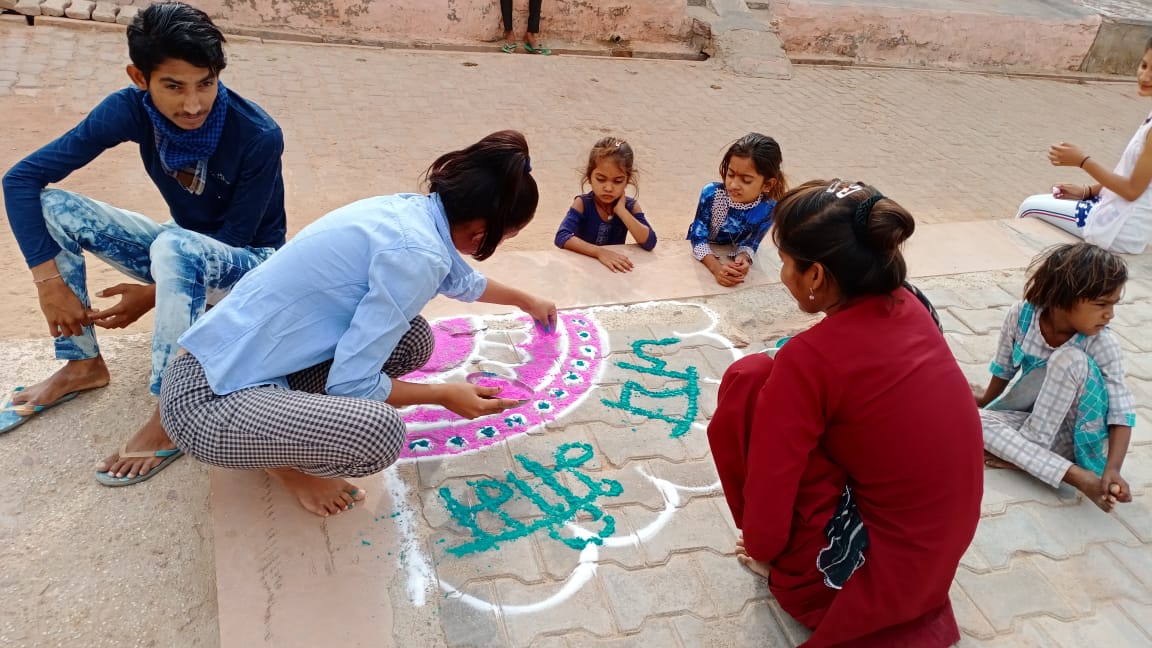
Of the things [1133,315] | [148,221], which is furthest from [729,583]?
[1133,315]

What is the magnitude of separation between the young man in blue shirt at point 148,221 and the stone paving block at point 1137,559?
2822mm

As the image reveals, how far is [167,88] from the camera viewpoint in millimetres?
2316

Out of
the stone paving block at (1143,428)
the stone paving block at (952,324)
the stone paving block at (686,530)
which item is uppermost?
the stone paving block at (952,324)

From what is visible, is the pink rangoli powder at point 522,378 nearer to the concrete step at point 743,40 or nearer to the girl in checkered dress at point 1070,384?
the girl in checkered dress at point 1070,384

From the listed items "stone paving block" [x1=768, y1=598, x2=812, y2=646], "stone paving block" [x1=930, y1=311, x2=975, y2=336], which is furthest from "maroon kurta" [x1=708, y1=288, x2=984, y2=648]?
"stone paving block" [x1=930, y1=311, x2=975, y2=336]

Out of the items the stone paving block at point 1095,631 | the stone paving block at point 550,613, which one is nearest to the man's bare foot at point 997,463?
the stone paving block at point 1095,631

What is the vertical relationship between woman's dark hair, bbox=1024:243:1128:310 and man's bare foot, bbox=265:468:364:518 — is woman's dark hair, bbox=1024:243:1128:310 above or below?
above

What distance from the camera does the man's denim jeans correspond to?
7.63ft

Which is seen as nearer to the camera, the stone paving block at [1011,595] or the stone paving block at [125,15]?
the stone paving block at [1011,595]

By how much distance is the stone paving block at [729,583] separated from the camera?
207 cm

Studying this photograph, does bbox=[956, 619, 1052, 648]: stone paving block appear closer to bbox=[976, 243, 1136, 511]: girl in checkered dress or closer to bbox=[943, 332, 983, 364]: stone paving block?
bbox=[976, 243, 1136, 511]: girl in checkered dress

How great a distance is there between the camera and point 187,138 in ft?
8.04

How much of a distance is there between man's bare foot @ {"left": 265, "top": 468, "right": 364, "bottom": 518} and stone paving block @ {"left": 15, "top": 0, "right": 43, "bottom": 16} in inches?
250

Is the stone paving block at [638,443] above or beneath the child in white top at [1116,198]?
beneath
